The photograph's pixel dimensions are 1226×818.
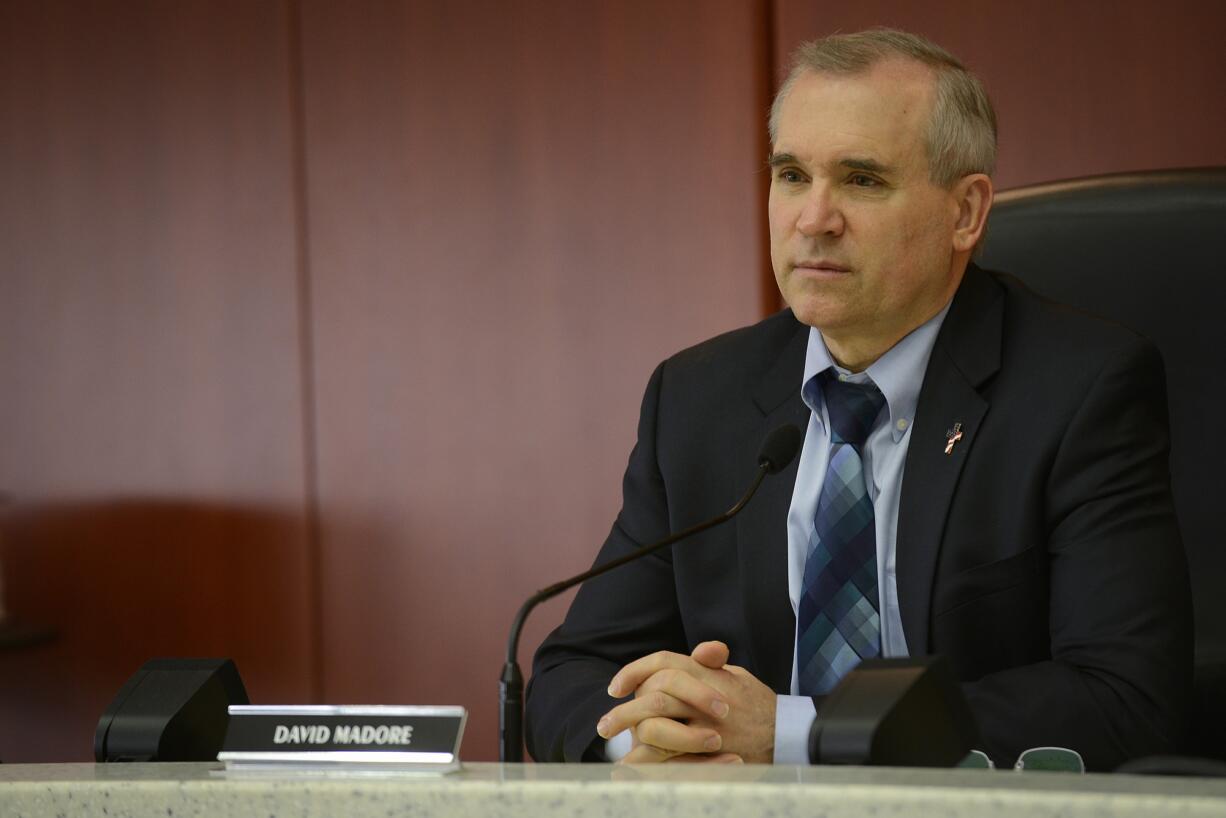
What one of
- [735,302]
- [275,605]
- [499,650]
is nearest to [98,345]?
[275,605]

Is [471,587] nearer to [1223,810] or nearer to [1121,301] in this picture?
[1121,301]

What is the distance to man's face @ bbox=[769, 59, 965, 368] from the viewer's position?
1713 millimetres

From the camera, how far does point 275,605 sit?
346 centimetres

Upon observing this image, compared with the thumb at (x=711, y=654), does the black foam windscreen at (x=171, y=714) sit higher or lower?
higher

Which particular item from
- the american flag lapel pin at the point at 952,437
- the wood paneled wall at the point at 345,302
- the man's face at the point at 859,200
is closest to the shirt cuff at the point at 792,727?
the american flag lapel pin at the point at 952,437

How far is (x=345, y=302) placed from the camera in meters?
3.38

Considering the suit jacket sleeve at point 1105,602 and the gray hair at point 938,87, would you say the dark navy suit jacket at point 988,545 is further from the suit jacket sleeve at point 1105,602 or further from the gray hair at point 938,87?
the gray hair at point 938,87

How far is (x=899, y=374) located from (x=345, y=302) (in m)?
1.90

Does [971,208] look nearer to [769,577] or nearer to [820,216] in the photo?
[820,216]

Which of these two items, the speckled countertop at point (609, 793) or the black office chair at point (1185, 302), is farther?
the black office chair at point (1185, 302)

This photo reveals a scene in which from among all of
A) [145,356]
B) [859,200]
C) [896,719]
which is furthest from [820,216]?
[145,356]

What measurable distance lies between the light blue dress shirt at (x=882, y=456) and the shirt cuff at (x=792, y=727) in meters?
0.20

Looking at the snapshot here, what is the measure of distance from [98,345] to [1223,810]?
129 inches

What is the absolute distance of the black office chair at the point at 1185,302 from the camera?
168cm
